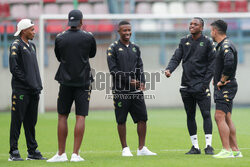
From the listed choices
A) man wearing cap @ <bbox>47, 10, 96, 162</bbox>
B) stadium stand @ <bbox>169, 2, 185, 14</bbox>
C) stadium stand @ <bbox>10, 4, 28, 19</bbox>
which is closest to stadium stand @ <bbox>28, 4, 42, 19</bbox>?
stadium stand @ <bbox>10, 4, 28, 19</bbox>

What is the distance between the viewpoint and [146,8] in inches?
963

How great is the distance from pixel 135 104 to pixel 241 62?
1184cm

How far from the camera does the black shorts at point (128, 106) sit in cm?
834

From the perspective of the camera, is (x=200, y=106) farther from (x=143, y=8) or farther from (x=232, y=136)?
(x=143, y=8)

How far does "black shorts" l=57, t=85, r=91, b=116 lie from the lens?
7477 millimetres

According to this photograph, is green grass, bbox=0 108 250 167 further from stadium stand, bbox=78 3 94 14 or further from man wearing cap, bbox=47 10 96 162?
stadium stand, bbox=78 3 94 14

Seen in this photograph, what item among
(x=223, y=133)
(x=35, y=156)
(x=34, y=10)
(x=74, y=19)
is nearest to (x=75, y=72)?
(x=74, y=19)

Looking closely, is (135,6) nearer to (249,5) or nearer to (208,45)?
(249,5)

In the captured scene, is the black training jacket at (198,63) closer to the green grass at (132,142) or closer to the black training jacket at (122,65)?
the black training jacket at (122,65)

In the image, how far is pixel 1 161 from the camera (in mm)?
7660

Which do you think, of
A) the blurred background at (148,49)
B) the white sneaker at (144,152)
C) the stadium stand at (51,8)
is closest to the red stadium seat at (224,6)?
the blurred background at (148,49)

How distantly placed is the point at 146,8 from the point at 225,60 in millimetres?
17217

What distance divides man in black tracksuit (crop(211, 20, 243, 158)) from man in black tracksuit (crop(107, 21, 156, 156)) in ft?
4.00

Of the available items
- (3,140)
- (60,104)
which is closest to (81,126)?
(60,104)
